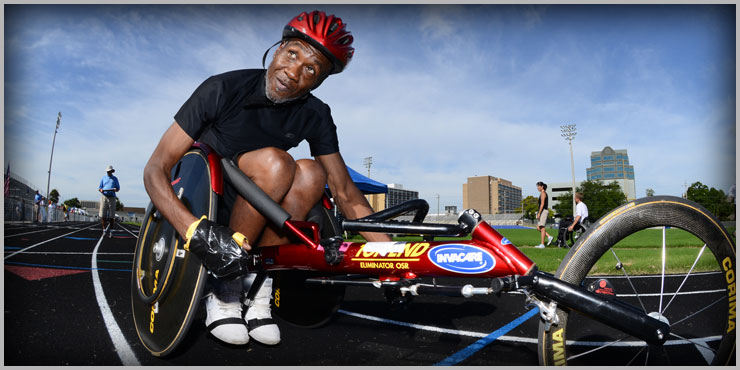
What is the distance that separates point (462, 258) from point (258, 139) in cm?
144

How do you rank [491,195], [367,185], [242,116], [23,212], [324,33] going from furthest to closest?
[491,195]
[23,212]
[367,185]
[242,116]
[324,33]

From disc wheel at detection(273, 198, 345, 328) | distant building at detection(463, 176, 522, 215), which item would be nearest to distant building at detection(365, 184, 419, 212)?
disc wheel at detection(273, 198, 345, 328)

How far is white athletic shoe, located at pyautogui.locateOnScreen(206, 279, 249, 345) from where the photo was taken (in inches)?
90.6

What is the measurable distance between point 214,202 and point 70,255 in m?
6.91

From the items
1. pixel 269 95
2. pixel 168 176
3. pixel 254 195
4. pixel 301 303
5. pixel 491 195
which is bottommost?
pixel 491 195

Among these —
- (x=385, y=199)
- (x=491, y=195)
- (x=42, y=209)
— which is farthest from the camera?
(x=491, y=195)

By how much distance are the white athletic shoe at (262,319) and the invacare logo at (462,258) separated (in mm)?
1151

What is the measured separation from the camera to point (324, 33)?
7.56 feet

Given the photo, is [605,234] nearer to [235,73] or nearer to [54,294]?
[235,73]

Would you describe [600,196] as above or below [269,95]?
below

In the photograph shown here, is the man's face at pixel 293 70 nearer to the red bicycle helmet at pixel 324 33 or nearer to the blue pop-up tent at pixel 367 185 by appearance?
the red bicycle helmet at pixel 324 33

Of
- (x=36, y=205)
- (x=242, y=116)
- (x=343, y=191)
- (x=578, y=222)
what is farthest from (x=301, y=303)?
(x=36, y=205)

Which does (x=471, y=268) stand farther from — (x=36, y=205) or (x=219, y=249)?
(x=36, y=205)

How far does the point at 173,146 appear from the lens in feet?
7.16
